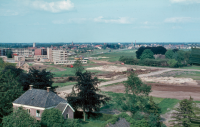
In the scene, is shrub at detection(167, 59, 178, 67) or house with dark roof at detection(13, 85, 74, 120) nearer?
house with dark roof at detection(13, 85, 74, 120)

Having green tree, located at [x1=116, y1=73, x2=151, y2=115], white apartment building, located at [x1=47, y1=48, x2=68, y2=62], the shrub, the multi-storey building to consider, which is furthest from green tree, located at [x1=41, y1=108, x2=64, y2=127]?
the multi-storey building

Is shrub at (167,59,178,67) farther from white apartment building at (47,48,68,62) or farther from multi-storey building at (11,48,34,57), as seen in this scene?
multi-storey building at (11,48,34,57)

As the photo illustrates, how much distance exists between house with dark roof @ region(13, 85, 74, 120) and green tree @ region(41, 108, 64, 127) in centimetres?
205

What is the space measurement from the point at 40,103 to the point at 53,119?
194 inches

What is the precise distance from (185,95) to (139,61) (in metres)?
73.5

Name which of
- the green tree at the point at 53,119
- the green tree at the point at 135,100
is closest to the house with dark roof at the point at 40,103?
the green tree at the point at 53,119

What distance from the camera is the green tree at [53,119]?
77.5ft

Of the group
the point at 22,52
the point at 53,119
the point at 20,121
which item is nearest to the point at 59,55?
the point at 22,52

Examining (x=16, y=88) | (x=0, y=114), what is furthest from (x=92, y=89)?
(x=0, y=114)

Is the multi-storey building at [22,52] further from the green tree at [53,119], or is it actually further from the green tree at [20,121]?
the green tree at [20,121]

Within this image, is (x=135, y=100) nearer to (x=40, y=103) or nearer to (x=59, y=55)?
(x=40, y=103)

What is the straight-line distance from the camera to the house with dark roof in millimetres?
27016

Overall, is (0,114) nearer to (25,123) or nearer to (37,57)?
(25,123)

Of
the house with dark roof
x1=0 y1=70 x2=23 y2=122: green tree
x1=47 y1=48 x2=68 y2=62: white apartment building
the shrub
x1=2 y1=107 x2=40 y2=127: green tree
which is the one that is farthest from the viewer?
x1=47 y1=48 x2=68 y2=62: white apartment building
